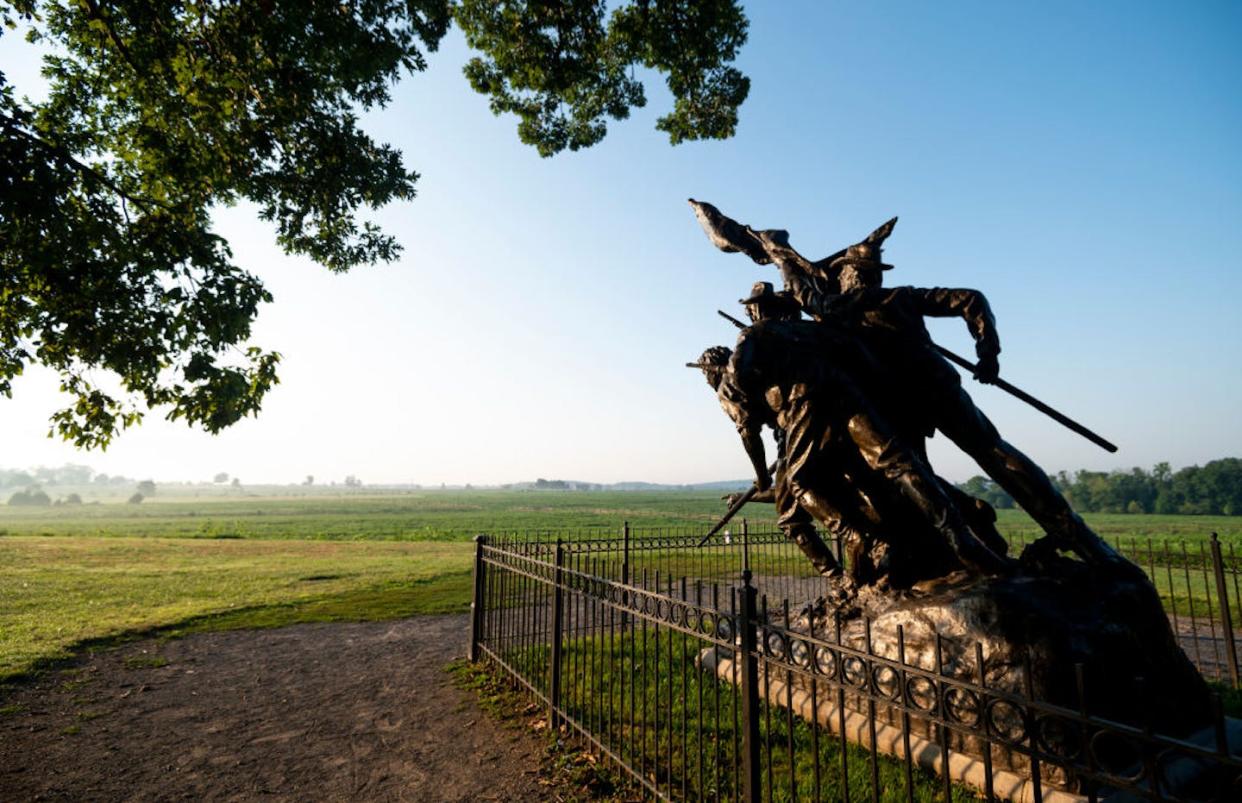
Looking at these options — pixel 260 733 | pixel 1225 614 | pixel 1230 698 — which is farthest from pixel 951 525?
pixel 260 733

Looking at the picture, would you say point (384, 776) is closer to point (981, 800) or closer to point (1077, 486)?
point (981, 800)

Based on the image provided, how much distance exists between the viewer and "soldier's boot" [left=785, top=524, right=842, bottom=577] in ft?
22.6

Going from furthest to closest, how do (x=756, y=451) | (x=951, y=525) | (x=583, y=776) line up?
(x=756, y=451) < (x=951, y=525) < (x=583, y=776)

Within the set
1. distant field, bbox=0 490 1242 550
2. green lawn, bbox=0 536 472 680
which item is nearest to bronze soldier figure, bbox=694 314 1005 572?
green lawn, bbox=0 536 472 680

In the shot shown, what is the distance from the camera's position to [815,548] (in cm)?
696

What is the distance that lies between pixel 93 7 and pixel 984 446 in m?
11.2

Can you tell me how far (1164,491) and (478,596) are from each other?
78408mm

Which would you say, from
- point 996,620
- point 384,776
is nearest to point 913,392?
point 996,620

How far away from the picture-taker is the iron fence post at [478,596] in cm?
820

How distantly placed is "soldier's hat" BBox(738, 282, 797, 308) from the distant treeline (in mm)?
54325

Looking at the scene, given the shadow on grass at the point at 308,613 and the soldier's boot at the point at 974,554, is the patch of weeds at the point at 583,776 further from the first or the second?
the shadow on grass at the point at 308,613

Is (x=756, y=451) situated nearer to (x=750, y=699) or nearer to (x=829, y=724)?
(x=829, y=724)

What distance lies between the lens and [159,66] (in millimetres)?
7641

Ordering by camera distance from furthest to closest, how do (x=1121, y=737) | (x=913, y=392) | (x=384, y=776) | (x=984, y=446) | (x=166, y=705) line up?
(x=166, y=705)
(x=913, y=392)
(x=984, y=446)
(x=384, y=776)
(x=1121, y=737)
